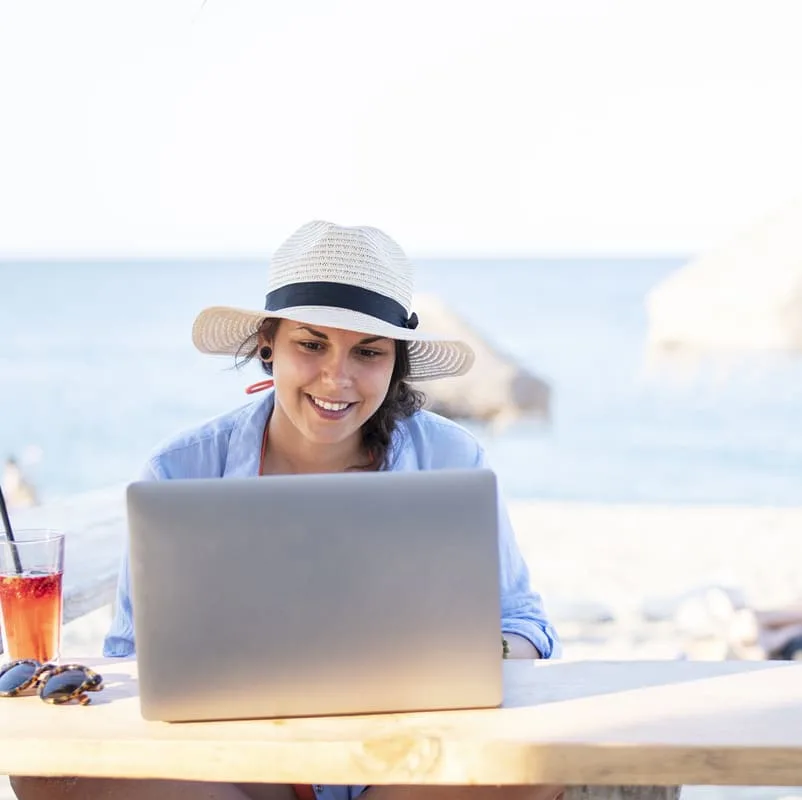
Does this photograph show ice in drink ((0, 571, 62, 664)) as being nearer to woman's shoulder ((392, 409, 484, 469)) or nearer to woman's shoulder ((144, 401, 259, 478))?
woman's shoulder ((144, 401, 259, 478))

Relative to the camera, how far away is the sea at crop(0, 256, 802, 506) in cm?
1427

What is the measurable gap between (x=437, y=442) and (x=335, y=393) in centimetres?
26

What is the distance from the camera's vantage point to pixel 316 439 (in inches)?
79.7

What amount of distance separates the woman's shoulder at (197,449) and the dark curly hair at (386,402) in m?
0.18

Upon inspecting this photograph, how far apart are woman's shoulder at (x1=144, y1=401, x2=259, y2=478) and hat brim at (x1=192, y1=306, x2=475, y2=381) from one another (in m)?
0.16

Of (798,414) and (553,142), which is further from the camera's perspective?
(553,142)

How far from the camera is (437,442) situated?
215 centimetres

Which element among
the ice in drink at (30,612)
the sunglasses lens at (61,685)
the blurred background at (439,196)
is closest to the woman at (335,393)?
the ice in drink at (30,612)

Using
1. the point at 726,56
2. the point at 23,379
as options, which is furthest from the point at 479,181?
the point at 23,379

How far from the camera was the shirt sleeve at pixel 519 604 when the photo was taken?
177 centimetres

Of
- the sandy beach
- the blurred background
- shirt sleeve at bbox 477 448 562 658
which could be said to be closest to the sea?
the blurred background

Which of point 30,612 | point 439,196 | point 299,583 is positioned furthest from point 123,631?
point 439,196

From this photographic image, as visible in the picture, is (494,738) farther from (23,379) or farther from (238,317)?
(23,379)

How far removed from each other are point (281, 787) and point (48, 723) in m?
0.53
